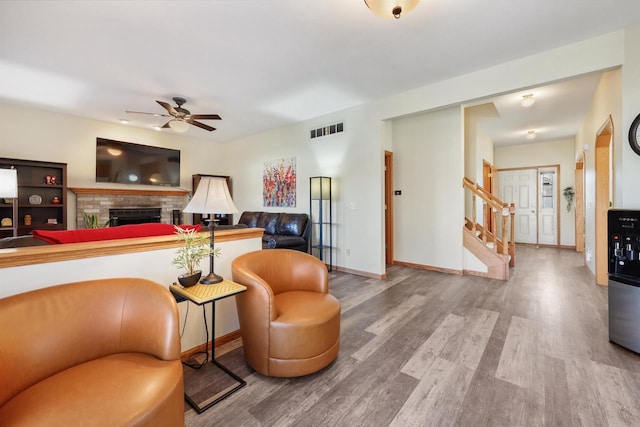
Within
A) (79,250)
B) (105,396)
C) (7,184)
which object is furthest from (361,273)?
(7,184)

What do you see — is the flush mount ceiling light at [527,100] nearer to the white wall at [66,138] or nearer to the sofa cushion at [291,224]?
the sofa cushion at [291,224]

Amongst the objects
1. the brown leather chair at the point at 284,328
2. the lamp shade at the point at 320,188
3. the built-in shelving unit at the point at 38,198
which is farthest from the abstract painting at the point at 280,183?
the brown leather chair at the point at 284,328

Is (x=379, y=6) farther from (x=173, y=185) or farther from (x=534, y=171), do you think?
(x=534, y=171)

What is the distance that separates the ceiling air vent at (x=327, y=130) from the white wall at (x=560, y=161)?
5644mm

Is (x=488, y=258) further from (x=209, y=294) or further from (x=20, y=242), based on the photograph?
(x=20, y=242)

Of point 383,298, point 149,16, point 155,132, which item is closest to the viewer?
point 149,16

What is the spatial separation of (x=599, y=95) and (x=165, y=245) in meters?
5.57

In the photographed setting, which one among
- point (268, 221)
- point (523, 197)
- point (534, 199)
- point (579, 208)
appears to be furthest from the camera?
point (523, 197)

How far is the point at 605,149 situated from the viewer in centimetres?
407

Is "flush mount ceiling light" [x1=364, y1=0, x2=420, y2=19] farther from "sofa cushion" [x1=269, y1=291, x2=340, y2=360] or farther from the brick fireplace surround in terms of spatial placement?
the brick fireplace surround

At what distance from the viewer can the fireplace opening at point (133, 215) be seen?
18.2 ft

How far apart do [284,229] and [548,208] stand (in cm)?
683

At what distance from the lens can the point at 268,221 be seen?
18.5 ft

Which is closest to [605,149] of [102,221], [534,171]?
[534,171]
